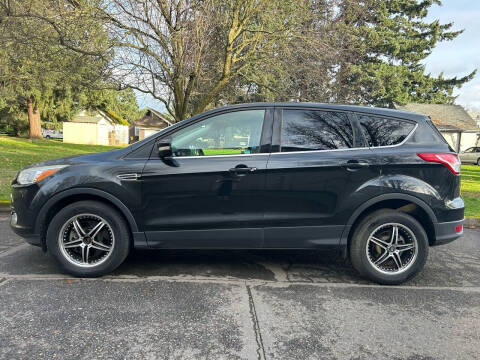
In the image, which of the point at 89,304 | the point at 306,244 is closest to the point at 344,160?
the point at 306,244

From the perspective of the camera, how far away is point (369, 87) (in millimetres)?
28484

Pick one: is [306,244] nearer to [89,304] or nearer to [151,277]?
[151,277]

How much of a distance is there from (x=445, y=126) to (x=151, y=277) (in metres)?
32.3

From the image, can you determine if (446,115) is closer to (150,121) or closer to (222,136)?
(222,136)

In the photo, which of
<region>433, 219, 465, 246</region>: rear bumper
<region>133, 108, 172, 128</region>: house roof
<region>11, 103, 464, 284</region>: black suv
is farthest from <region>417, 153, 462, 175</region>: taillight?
<region>133, 108, 172, 128</region>: house roof

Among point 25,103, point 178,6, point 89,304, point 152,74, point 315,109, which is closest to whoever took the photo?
point 89,304

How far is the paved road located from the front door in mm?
481

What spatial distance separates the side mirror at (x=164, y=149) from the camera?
11.4 feet

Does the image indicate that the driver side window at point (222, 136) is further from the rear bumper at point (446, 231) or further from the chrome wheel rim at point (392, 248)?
the rear bumper at point (446, 231)

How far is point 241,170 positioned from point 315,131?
891mm

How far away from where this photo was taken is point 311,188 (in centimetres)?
353

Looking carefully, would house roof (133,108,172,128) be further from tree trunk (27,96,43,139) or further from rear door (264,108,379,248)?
rear door (264,108,379,248)

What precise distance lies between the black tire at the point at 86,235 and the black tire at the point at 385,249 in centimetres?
234

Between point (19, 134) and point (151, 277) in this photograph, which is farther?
point (19, 134)
